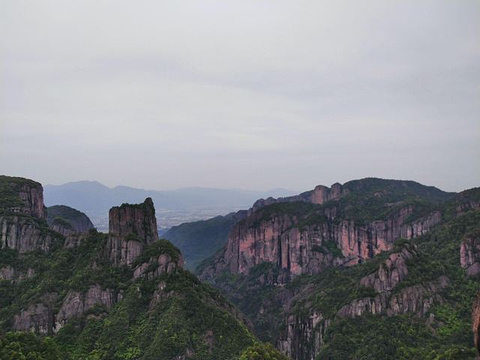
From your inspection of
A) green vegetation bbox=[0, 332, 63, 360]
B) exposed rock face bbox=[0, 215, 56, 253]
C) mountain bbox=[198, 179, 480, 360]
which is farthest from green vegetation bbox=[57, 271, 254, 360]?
mountain bbox=[198, 179, 480, 360]

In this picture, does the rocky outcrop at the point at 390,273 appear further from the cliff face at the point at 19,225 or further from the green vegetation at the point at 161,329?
the cliff face at the point at 19,225

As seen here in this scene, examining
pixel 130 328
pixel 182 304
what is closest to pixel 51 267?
pixel 130 328

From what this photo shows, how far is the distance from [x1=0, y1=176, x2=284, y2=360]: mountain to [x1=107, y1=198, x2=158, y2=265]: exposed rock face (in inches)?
7.9

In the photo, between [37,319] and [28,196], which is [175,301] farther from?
[28,196]

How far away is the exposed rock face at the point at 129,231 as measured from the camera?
82938 millimetres

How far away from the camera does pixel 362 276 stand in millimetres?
102000

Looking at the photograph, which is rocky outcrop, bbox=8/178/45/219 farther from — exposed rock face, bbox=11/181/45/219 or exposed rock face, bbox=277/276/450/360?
exposed rock face, bbox=277/276/450/360

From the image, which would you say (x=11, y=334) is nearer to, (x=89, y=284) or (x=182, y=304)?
(x=89, y=284)

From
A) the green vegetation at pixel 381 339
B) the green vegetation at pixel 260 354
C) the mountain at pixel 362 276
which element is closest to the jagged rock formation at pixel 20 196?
the green vegetation at pixel 260 354

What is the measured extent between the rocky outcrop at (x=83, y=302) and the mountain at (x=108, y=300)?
0.56 ft

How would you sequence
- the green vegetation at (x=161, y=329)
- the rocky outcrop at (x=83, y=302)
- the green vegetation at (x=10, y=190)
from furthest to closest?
the green vegetation at (x=10, y=190)
the rocky outcrop at (x=83, y=302)
the green vegetation at (x=161, y=329)

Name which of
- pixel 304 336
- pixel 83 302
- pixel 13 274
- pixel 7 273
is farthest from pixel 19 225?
pixel 304 336

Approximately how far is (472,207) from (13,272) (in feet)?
425

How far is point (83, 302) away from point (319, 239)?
359 ft
